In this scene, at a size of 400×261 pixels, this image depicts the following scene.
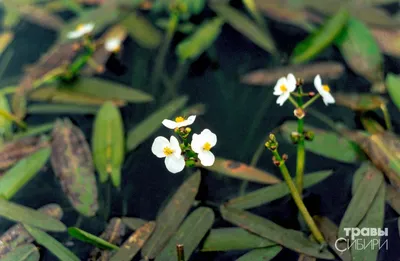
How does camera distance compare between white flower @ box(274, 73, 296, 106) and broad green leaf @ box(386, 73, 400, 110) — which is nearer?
white flower @ box(274, 73, 296, 106)

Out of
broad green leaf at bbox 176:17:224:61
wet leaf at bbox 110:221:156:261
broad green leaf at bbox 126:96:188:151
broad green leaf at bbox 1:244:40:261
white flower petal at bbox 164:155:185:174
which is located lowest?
broad green leaf at bbox 1:244:40:261

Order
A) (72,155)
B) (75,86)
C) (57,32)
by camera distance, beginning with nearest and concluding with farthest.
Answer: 1. (72,155)
2. (75,86)
3. (57,32)

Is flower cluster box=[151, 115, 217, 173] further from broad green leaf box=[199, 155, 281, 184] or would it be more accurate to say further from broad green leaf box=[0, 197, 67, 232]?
broad green leaf box=[0, 197, 67, 232]

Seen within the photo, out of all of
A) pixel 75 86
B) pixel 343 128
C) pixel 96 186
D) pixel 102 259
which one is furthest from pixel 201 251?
pixel 75 86

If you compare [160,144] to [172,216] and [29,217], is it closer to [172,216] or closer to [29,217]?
[172,216]

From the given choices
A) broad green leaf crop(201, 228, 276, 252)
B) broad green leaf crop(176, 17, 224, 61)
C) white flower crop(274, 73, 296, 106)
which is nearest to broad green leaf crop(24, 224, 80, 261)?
broad green leaf crop(201, 228, 276, 252)

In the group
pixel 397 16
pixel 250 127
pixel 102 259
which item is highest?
pixel 397 16

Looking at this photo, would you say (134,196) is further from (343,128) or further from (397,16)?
(397,16)
